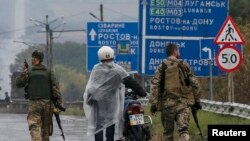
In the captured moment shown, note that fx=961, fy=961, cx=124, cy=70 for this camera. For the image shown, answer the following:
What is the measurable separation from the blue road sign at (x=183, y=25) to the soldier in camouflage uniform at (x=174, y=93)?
12.1m

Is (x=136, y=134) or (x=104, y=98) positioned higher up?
(x=104, y=98)

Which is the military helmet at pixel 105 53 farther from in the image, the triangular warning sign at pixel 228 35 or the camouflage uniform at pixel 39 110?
the triangular warning sign at pixel 228 35

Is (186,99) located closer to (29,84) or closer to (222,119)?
(29,84)

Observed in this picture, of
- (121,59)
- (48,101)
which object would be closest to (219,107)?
(48,101)

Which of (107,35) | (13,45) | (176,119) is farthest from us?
(13,45)

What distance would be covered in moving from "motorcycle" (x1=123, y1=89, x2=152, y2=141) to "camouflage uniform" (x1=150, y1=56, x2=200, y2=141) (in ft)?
1.00

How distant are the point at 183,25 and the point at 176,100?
41.3 ft

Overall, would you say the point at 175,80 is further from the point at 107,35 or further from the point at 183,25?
the point at 107,35

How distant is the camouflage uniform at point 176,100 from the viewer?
542 inches

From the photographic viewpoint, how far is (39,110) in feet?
48.5

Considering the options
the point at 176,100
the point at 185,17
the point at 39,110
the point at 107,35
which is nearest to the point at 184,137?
the point at 176,100

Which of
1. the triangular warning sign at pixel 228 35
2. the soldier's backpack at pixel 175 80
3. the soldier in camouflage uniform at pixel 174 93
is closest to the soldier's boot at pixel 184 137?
the soldier in camouflage uniform at pixel 174 93

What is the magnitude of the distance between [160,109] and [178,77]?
1.84 feet

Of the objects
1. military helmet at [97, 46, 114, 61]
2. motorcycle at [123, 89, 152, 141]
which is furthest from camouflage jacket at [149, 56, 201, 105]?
military helmet at [97, 46, 114, 61]
